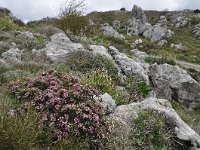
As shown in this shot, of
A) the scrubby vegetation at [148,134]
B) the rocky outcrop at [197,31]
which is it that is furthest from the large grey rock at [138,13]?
the scrubby vegetation at [148,134]

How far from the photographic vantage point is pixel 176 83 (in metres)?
17.8

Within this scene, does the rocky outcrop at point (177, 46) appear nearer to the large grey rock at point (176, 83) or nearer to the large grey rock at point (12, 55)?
the large grey rock at point (176, 83)

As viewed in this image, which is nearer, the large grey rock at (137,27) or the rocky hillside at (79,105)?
the rocky hillside at (79,105)

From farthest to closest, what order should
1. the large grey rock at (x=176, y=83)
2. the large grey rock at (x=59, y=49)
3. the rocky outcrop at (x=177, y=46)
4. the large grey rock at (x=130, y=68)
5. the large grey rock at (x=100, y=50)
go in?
the rocky outcrop at (x=177, y=46) → the large grey rock at (x=176, y=83) → the large grey rock at (x=100, y=50) → the large grey rock at (x=130, y=68) → the large grey rock at (x=59, y=49)

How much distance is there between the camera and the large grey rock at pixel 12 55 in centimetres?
1391

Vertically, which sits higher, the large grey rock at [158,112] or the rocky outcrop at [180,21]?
the large grey rock at [158,112]

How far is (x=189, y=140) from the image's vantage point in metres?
9.90

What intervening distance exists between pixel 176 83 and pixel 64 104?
942 cm

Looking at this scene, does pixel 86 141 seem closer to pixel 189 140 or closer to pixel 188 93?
pixel 189 140

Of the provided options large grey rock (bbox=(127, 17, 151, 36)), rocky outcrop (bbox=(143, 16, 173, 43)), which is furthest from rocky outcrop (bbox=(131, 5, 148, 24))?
rocky outcrop (bbox=(143, 16, 173, 43))

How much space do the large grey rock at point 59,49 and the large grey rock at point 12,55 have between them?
607 millimetres

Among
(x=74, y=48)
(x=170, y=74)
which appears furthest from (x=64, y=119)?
(x=170, y=74)

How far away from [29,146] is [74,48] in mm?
8939

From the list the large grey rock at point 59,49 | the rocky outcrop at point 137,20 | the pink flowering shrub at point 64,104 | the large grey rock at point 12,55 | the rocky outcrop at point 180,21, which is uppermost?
the pink flowering shrub at point 64,104
